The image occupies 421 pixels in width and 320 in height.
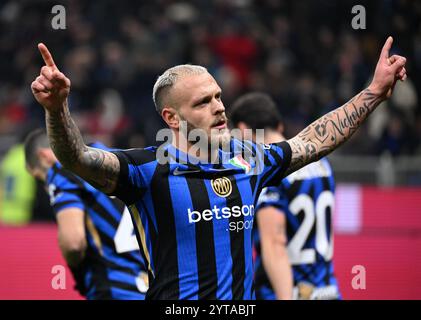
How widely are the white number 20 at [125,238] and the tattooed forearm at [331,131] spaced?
5.31ft

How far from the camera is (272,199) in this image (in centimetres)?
596

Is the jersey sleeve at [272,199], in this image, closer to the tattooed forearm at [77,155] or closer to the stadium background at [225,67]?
the tattooed forearm at [77,155]

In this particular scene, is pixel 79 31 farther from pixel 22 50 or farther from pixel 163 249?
pixel 163 249

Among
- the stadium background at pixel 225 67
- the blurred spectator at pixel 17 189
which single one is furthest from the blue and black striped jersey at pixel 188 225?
the blurred spectator at pixel 17 189

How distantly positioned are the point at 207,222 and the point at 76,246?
5.52 ft

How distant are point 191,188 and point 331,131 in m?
0.88

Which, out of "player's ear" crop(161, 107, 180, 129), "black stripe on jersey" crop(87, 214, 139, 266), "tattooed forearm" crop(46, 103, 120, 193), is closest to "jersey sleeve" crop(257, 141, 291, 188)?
"player's ear" crop(161, 107, 180, 129)

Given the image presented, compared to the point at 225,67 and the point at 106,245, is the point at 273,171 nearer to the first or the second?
the point at 106,245

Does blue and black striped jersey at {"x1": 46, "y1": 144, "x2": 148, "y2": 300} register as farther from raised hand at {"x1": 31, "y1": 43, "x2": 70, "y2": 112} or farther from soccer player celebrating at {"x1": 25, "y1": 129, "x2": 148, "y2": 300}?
Answer: raised hand at {"x1": 31, "y1": 43, "x2": 70, "y2": 112}

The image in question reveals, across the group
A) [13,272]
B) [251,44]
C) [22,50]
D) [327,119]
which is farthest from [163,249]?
[22,50]

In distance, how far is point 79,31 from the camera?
1467cm

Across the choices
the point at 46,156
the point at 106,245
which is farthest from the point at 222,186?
the point at 46,156

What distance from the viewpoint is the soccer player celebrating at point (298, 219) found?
19.5ft

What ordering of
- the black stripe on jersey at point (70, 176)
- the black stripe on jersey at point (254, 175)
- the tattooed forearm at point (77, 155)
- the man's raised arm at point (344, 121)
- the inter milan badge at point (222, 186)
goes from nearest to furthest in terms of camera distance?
the tattooed forearm at point (77, 155) → the inter milan badge at point (222, 186) → the black stripe on jersey at point (254, 175) → the man's raised arm at point (344, 121) → the black stripe on jersey at point (70, 176)
